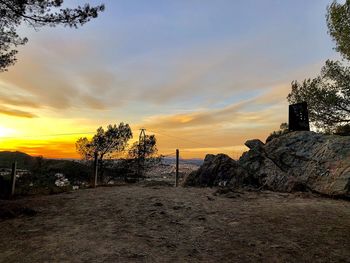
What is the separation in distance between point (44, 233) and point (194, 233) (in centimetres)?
333

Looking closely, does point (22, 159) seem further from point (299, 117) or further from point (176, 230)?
point (176, 230)

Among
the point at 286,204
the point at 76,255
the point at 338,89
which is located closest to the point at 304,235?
the point at 286,204

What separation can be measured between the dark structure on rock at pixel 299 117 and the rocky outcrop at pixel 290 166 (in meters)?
1.29

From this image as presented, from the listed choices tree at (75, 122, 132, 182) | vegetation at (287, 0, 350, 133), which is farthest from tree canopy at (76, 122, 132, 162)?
vegetation at (287, 0, 350, 133)

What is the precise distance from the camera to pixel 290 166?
13531mm

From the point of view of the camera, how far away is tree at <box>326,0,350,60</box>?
19641 millimetres

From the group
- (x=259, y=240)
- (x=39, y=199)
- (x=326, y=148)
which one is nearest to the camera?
(x=259, y=240)

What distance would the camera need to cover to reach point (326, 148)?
1296 centimetres

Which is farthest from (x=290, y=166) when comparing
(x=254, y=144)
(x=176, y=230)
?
(x=176, y=230)

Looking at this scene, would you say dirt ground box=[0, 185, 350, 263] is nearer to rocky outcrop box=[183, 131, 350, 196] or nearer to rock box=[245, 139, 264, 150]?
rocky outcrop box=[183, 131, 350, 196]

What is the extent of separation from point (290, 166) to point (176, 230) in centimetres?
822

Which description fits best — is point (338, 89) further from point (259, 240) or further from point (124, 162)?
point (124, 162)

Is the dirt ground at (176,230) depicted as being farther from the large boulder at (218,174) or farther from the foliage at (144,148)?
the foliage at (144,148)

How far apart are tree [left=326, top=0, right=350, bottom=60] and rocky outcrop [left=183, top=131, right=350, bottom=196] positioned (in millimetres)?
8782
